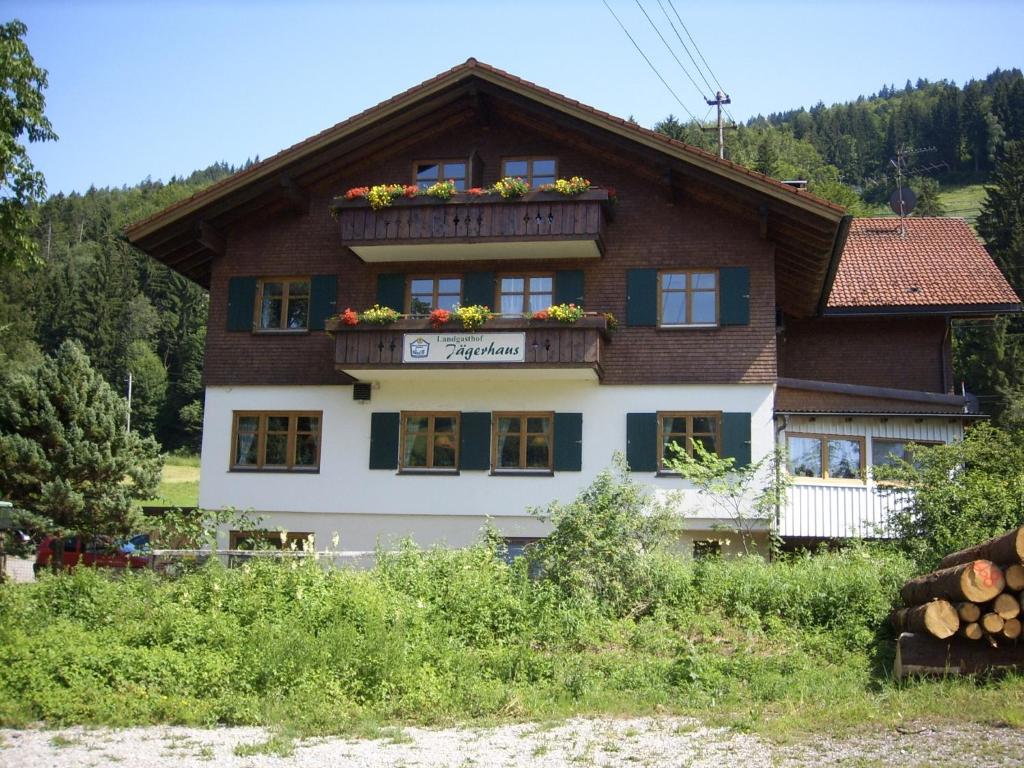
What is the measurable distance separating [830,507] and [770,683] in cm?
1159

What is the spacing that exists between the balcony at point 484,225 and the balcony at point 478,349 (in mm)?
1664

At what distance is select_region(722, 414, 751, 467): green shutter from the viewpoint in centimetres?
2214

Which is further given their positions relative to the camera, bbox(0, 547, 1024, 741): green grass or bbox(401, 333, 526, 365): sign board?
bbox(401, 333, 526, 365): sign board

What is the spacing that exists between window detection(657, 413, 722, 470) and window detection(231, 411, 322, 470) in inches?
281

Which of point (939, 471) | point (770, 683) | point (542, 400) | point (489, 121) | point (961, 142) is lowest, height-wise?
point (770, 683)

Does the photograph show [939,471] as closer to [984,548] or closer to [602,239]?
[984,548]

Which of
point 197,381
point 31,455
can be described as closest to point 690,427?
point 31,455

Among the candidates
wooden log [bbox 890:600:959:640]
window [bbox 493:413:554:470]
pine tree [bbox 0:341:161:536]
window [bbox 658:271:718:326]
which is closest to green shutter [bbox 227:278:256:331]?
window [bbox 493:413:554:470]

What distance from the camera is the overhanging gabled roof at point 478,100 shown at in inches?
872

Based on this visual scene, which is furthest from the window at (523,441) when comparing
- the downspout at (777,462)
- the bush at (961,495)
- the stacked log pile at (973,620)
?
the stacked log pile at (973,620)

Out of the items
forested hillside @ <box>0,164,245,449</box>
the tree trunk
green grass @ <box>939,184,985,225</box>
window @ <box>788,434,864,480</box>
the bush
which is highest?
green grass @ <box>939,184,985,225</box>

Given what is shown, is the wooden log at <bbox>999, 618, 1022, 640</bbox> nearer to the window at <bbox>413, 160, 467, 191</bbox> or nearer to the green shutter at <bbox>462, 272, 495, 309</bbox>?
the green shutter at <bbox>462, 272, 495, 309</bbox>

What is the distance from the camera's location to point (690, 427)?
891 inches

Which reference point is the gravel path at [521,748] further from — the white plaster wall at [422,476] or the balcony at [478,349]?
the white plaster wall at [422,476]
